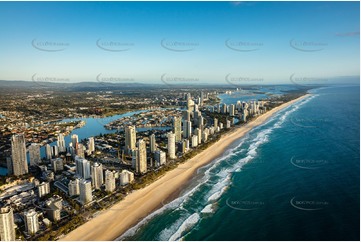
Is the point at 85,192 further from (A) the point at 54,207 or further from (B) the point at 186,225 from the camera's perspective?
(B) the point at 186,225

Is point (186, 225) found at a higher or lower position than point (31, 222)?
lower

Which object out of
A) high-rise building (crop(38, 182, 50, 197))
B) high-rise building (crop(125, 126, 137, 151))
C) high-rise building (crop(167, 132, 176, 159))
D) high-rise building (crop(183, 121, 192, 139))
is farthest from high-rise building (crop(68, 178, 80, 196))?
high-rise building (crop(183, 121, 192, 139))

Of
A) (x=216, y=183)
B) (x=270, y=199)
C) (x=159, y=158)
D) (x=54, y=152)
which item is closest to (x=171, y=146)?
(x=159, y=158)

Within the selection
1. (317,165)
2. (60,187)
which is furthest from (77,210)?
(317,165)

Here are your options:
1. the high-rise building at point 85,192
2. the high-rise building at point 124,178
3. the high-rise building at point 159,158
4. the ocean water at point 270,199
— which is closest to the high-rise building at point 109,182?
the high-rise building at point 124,178

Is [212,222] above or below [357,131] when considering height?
below

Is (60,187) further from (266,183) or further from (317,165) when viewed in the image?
(317,165)

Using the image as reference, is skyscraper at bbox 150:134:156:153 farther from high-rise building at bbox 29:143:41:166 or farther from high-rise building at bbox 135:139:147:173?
high-rise building at bbox 29:143:41:166

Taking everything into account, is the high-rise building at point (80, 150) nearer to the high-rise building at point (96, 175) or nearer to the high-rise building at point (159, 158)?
the high-rise building at point (96, 175)
